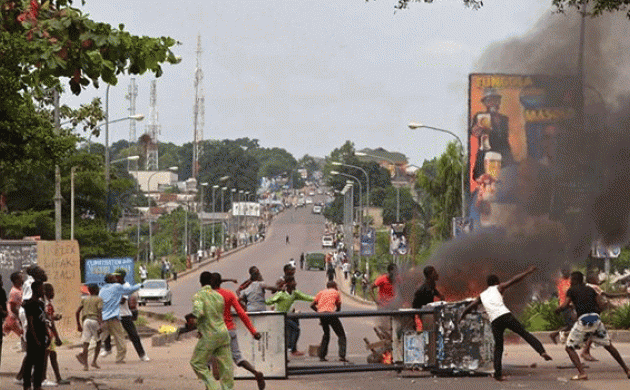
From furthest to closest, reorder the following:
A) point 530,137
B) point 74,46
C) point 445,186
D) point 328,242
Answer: point 328,242
point 445,186
point 530,137
point 74,46

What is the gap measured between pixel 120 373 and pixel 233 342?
16.8ft

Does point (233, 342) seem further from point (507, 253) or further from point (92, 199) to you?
point (92, 199)

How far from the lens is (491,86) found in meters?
31.6

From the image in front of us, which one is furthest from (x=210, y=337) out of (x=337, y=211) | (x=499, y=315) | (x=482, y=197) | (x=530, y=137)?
(x=337, y=211)

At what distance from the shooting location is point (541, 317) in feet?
97.6

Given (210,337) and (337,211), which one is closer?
(210,337)

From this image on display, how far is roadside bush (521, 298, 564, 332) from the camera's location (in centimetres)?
2849

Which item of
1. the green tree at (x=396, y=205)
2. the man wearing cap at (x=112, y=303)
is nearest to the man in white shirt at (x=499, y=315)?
the man wearing cap at (x=112, y=303)

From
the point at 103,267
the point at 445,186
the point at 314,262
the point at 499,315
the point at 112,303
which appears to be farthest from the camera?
the point at 314,262

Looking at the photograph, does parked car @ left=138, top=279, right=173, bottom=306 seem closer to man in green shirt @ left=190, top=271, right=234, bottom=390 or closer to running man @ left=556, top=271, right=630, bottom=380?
running man @ left=556, top=271, right=630, bottom=380

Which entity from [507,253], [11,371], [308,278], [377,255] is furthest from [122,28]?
[377,255]

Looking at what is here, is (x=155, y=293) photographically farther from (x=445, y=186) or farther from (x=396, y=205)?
(x=396, y=205)

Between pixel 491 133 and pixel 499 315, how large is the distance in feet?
63.9

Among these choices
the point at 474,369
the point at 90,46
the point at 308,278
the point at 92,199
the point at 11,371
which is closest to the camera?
the point at 90,46
